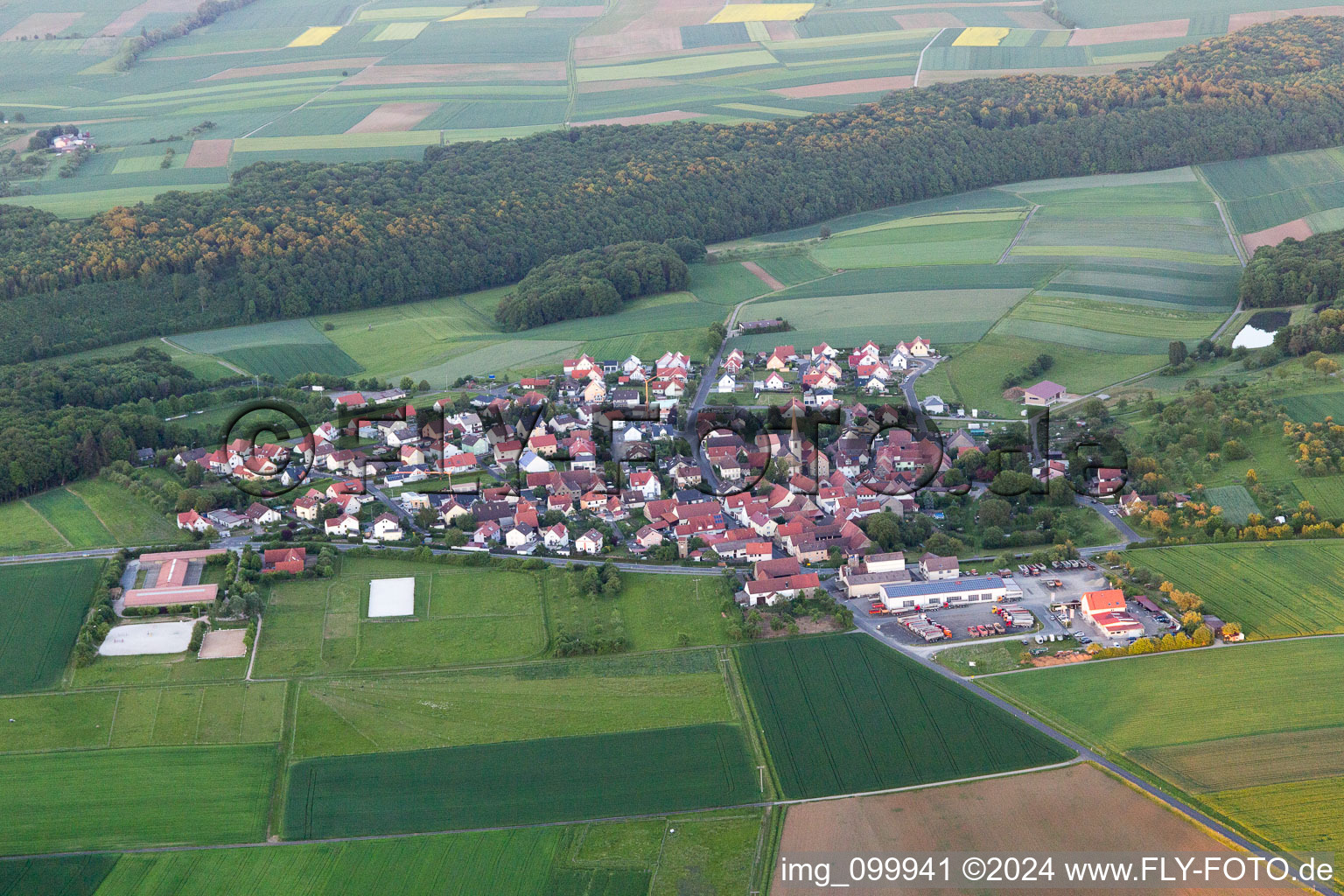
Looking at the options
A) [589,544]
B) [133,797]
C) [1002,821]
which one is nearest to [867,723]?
[1002,821]

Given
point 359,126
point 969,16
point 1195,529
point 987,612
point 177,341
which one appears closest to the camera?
point 987,612

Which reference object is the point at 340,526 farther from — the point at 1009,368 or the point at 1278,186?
the point at 1278,186

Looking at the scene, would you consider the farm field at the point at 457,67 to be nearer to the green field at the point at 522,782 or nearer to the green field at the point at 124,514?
the green field at the point at 124,514

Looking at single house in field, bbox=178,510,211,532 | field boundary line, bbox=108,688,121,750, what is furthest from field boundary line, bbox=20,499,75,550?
field boundary line, bbox=108,688,121,750

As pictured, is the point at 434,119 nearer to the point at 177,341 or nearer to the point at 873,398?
the point at 177,341

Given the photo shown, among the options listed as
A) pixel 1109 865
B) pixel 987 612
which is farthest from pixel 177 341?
pixel 1109 865

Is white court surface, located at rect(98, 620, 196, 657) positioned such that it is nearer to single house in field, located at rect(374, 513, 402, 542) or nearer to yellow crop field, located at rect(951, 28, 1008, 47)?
single house in field, located at rect(374, 513, 402, 542)

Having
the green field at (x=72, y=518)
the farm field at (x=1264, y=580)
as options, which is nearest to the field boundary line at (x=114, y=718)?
the green field at (x=72, y=518)
